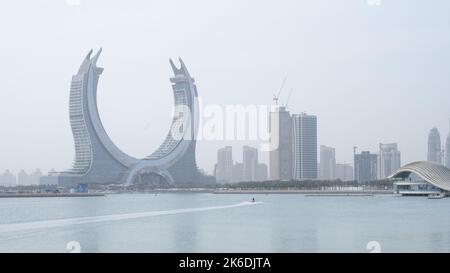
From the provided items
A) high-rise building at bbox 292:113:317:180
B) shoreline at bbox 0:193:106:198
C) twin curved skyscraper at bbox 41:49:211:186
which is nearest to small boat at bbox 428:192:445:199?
twin curved skyscraper at bbox 41:49:211:186

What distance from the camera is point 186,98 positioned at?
5.02 meters

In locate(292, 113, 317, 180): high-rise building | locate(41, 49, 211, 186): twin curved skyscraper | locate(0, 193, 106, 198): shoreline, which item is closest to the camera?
locate(292, 113, 317, 180): high-rise building

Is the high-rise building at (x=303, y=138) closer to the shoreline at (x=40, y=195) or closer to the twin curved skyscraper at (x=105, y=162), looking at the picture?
the twin curved skyscraper at (x=105, y=162)

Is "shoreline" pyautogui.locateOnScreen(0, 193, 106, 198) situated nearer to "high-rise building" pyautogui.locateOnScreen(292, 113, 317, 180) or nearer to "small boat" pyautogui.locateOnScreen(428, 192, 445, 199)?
"small boat" pyautogui.locateOnScreen(428, 192, 445, 199)

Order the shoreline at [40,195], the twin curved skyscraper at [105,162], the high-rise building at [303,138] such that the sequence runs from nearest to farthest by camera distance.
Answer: the high-rise building at [303,138] → the twin curved skyscraper at [105,162] → the shoreline at [40,195]

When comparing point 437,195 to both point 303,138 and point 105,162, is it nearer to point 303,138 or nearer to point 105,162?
point 105,162

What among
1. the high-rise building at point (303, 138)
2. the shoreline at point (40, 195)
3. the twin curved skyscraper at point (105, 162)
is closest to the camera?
the high-rise building at point (303, 138)

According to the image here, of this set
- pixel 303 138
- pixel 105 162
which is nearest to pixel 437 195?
pixel 105 162

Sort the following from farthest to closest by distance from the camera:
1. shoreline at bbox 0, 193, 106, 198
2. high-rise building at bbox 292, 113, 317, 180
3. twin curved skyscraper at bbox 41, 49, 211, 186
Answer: shoreline at bbox 0, 193, 106, 198, twin curved skyscraper at bbox 41, 49, 211, 186, high-rise building at bbox 292, 113, 317, 180

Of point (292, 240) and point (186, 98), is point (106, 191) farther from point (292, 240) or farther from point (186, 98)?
point (186, 98)

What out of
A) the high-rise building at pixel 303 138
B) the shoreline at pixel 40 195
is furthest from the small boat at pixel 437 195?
the shoreline at pixel 40 195

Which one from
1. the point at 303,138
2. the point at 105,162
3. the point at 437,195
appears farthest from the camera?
the point at 105,162
